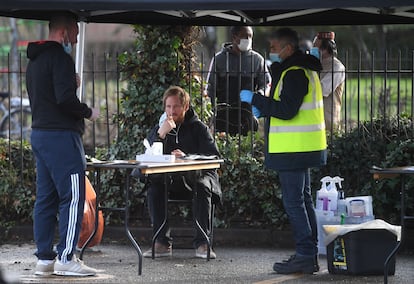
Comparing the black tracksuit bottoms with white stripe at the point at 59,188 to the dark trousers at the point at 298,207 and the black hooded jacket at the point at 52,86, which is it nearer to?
the black hooded jacket at the point at 52,86

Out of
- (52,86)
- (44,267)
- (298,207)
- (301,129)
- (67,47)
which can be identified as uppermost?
(67,47)

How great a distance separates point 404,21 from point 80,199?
3487 mm

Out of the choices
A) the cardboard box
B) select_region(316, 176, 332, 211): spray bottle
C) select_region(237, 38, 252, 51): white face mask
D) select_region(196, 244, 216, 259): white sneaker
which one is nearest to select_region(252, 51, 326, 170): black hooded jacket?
the cardboard box

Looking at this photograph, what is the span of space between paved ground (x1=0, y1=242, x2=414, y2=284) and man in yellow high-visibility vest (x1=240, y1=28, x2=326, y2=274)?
327 mm

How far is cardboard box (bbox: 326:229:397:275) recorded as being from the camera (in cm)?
805

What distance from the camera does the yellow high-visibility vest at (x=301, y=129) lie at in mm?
7918

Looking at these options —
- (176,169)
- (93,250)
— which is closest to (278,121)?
(176,169)

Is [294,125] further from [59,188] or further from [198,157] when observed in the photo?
[59,188]

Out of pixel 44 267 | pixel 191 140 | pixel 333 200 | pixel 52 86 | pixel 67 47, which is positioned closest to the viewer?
pixel 52 86

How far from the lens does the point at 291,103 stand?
25.8ft

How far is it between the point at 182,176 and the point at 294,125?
A: 1.48 metres

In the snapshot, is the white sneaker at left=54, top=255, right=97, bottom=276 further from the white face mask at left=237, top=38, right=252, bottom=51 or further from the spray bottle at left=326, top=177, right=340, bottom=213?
the white face mask at left=237, top=38, right=252, bottom=51

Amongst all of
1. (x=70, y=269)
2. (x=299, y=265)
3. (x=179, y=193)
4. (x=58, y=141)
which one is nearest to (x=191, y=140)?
(x=179, y=193)

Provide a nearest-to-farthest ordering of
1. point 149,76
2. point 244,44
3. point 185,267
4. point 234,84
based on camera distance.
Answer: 1. point 185,267
2. point 149,76
3. point 234,84
4. point 244,44
